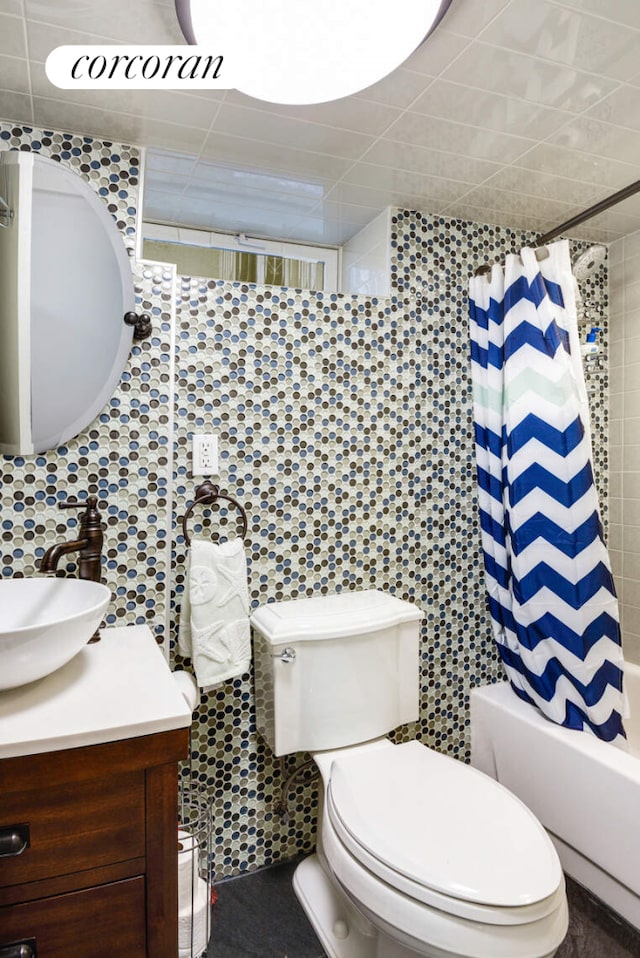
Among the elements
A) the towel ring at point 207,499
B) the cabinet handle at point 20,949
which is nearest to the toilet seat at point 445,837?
the cabinet handle at point 20,949

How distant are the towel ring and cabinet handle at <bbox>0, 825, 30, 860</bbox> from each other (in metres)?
0.84

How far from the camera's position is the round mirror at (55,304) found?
4.89ft

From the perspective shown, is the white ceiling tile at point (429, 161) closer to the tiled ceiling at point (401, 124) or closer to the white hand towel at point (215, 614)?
the tiled ceiling at point (401, 124)

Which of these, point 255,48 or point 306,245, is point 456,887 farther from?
point 306,245

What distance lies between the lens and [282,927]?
158 cm

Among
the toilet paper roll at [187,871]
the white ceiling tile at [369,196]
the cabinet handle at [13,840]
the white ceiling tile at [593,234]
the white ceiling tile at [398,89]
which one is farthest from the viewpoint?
the white ceiling tile at [593,234]

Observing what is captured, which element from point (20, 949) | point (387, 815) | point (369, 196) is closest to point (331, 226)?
point (369, 196)

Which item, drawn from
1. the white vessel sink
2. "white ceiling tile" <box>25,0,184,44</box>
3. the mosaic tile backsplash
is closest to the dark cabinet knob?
the white vessel sink

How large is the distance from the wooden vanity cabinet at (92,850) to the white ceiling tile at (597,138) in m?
1.79

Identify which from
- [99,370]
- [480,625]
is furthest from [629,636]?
[99,370]

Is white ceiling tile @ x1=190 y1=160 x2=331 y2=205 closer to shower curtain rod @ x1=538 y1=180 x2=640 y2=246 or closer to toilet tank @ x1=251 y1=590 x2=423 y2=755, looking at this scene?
shower curtain rod @ x1=538 y1=180 x2=640 y2=246

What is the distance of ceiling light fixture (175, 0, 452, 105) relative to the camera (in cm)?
111

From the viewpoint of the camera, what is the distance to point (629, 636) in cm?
226

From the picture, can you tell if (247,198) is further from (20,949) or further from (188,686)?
(20,949)
